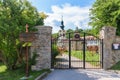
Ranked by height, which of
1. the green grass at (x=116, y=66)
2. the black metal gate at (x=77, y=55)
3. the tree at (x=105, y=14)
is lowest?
the green grass at (x=116, y=66)

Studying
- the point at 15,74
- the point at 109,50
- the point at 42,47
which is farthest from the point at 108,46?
the point at 15,74

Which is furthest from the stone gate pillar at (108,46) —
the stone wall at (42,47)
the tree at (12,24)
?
the tree at (12,24)

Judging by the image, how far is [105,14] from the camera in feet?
87.2

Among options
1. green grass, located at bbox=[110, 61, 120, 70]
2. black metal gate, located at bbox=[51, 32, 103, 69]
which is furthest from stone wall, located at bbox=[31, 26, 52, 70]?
green grass, located at bbox=[110, 61, 120, 70]

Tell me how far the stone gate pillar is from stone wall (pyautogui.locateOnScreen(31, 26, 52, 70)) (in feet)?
11.0

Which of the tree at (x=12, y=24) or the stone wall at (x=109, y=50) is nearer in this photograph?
the tree at (x=12, y=24)

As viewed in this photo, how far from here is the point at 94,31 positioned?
2809 cm

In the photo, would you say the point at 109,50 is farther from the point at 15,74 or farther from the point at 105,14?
the point at 105,14

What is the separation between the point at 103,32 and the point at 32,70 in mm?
Result: 4883

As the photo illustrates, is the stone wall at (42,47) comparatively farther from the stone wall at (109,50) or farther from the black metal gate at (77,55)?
the stone wall at (109,50)

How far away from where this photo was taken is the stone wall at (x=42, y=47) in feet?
49.2

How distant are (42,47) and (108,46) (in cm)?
403

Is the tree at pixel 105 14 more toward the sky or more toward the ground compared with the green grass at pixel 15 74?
more toward the sky

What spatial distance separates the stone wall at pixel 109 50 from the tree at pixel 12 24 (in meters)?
4.43
